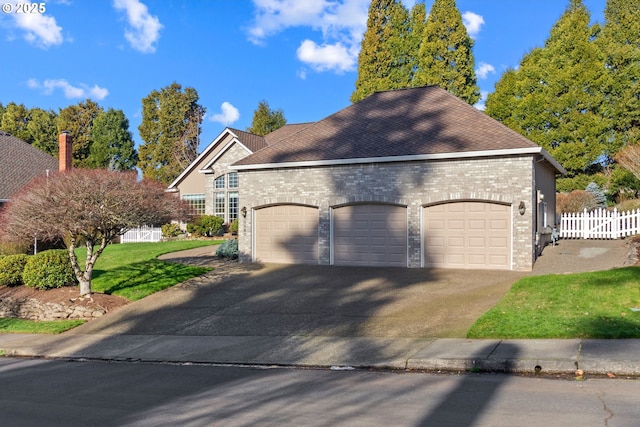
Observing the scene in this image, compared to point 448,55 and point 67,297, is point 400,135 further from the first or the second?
point 448,55

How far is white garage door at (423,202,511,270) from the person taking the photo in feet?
54.6

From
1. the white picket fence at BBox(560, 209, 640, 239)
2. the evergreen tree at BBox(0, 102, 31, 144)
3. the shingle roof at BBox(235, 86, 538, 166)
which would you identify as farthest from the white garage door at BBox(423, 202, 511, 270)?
the evergreen tree at BBox(0, 102, 31, 144)

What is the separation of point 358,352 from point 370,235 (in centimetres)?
897

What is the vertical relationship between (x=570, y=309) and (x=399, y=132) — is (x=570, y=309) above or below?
below

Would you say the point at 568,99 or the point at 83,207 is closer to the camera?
the point at 83,207

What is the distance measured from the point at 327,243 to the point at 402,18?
89.2 ft

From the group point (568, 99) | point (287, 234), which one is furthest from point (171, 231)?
point (568, 99)

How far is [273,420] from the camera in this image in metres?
6.15

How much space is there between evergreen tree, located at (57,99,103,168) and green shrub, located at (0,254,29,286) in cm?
4045

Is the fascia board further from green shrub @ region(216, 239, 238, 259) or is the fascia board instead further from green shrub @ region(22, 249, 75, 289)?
green shrub @ region(22, 249, 75, 289)

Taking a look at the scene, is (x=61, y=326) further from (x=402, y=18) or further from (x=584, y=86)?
(x=402, y=18)

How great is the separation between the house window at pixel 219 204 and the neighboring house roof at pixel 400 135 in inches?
455

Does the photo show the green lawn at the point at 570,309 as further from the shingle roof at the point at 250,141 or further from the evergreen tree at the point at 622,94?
the evergreen tree at the point at 622,94

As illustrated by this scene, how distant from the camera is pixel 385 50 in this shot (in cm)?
3978
